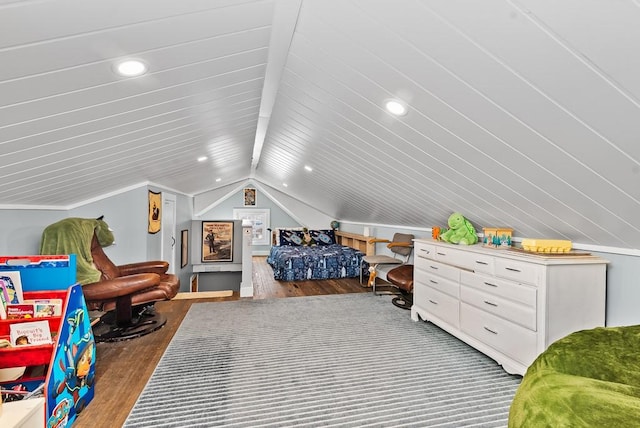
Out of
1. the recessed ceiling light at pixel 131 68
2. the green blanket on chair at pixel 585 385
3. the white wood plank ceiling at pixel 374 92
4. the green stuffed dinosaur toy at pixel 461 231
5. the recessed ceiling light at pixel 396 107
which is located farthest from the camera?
the green stuffed dinosaur toy at pixel 461 231

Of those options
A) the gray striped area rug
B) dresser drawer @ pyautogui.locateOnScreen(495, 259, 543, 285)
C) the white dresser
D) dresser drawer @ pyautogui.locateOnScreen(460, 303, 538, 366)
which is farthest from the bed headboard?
dresser drawer @ pyautogui.locateOnScreen(495, 259, 543, 285)

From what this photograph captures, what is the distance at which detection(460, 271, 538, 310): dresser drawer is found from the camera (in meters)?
2.16

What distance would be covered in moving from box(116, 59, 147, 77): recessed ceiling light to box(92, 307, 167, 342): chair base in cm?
242

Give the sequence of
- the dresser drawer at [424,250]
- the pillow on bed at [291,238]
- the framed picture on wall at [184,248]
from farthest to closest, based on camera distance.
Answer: the pillow on bed at [291,238] → the framed picture on wall at [184,248] → the dresser drawer at [424,250]

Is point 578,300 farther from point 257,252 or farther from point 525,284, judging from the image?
point 257,252

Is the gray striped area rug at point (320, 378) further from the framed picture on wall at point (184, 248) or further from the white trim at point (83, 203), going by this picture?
the framed picture on wall at point (184, 248)

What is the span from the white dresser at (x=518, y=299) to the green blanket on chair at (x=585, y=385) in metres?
1.01

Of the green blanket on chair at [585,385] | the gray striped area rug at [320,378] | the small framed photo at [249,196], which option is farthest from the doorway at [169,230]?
the green blanket on chair at [585,385]

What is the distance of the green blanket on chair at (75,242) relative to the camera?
2688mm

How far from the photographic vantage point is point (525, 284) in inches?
86.7

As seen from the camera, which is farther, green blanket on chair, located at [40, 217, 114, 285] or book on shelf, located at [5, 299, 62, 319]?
green blanket on chair, located at [40, 217, 114, 285]

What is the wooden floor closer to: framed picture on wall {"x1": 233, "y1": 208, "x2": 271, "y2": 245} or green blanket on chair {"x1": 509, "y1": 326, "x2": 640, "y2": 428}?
green blanket on chair {"x1": 509, "y1": 326, "x2": 640, "y2": 428}

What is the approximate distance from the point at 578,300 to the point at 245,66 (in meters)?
2.74

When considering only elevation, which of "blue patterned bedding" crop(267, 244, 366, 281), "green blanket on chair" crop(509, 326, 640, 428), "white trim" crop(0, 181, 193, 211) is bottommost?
"blue patterned bedding" crop(267, 244, 366, 281)
